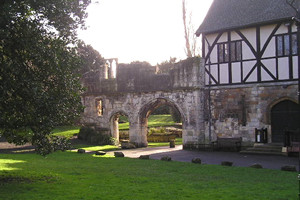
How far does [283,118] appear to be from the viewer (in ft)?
70.3

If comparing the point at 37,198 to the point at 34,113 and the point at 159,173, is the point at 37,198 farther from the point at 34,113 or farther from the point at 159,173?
the point at 159,173

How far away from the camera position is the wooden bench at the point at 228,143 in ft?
73.8

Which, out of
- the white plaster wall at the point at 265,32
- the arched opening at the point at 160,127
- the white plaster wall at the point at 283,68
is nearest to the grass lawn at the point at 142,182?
the white plaster wall at the point at 283,68

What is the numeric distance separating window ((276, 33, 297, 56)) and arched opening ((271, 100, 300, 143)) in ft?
8.77

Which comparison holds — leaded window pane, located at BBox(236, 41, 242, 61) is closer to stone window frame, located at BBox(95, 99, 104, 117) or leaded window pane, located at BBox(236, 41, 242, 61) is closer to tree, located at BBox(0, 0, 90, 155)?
stone window frame, located at BBox(95, 99, 104, 117)

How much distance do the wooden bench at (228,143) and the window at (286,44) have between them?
5405 mm

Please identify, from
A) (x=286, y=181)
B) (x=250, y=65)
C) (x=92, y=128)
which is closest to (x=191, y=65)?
(x=250, y=65)

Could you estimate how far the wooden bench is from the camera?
73.8 ft

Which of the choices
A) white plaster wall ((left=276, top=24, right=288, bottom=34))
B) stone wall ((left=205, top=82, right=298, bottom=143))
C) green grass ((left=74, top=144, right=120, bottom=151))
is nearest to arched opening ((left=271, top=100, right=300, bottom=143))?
stone wall ((left=205, top=82, right=298, bottom=143))

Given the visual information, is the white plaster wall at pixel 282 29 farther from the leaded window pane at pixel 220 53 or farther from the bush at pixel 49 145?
the bush at pixel 49 145

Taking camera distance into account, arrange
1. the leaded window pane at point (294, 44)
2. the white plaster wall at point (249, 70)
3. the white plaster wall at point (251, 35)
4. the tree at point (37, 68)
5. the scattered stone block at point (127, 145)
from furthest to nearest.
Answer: the scattered stone block at point (127, 145) → the white plaster wall at point (251, 35) → the white plaster wall at point (249, 70) → the leaded window pane at point (294, 44) → the tree at point (37, 68)

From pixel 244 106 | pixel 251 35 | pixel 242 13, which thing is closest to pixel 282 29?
pixel 251 35

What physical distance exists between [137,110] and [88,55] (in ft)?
66.8

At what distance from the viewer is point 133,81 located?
1073 inches
